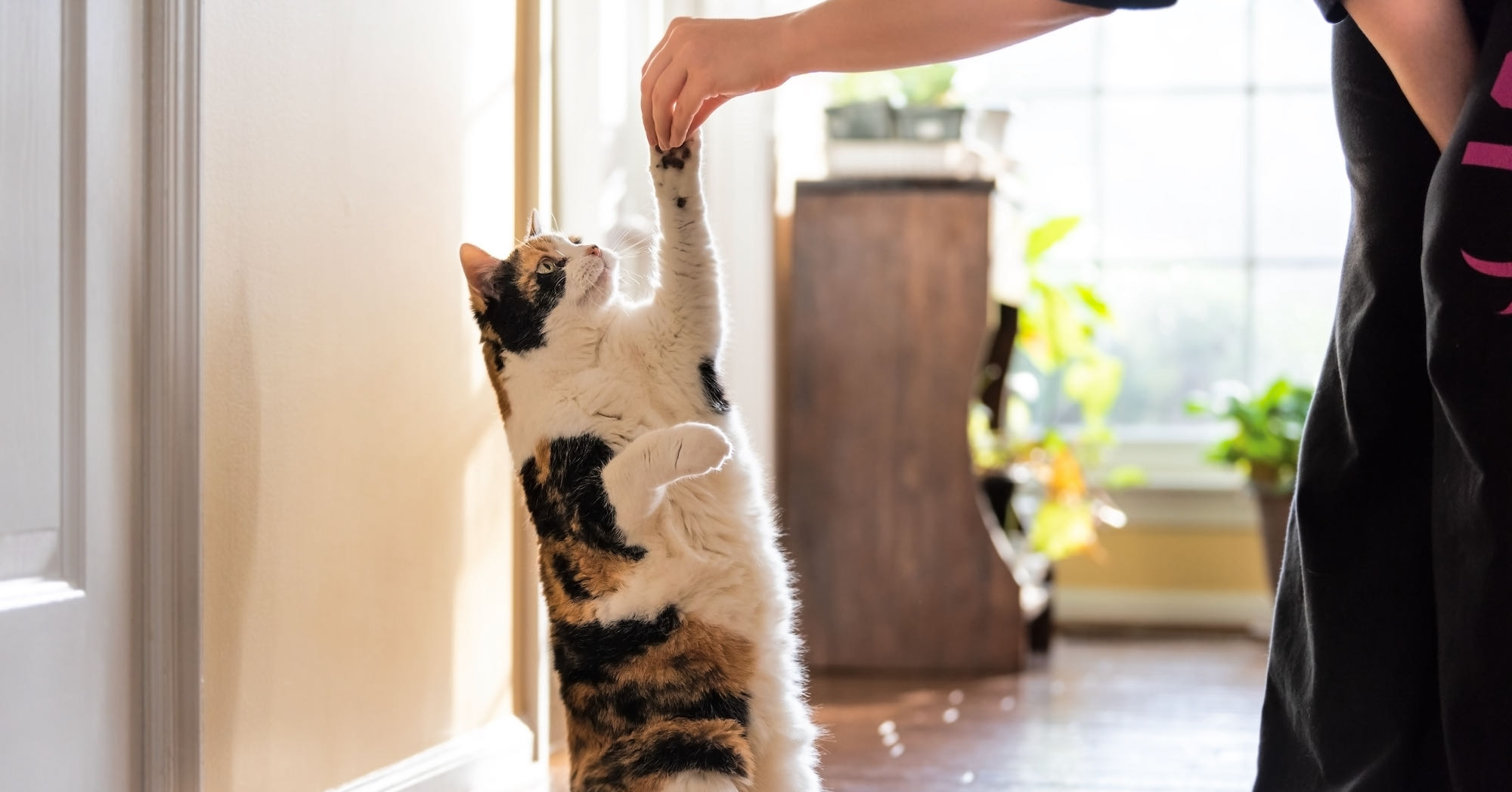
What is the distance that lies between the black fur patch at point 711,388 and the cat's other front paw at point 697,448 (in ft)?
0.71

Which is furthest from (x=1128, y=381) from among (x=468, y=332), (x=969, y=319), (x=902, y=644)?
(x=468, y=332)

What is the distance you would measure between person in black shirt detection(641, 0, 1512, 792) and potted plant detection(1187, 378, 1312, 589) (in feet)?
8.24

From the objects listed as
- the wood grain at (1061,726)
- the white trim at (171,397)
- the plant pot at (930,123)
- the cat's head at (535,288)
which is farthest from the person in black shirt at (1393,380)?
the plant pot at (930,123)

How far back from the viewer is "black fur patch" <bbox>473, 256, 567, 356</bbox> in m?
1.37

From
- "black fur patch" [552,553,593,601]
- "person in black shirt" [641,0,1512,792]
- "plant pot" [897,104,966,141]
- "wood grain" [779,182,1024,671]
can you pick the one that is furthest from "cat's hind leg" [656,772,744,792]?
"plant pot" [897,104,966,141]

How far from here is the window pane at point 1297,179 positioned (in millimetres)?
3957

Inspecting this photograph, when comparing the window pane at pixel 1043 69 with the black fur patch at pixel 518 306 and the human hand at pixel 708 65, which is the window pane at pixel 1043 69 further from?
the human hand at pixel 708 65

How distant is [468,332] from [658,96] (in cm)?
89

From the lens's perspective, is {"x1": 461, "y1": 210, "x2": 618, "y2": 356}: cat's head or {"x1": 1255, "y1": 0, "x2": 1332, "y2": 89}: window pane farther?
{"x1": 1255, "y1": 0, "x2": 1332, "y2": 89}: window pane

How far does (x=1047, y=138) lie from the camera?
4.10 meters

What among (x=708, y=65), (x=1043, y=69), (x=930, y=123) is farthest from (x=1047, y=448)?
(x=708, y=65)

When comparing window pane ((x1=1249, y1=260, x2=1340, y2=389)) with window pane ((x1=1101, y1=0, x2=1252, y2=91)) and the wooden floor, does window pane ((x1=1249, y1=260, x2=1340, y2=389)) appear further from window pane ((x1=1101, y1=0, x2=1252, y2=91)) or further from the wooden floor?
the wooden floor

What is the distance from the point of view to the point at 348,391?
58.7 inches

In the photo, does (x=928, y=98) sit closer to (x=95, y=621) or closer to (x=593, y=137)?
(x=593, y=137)
